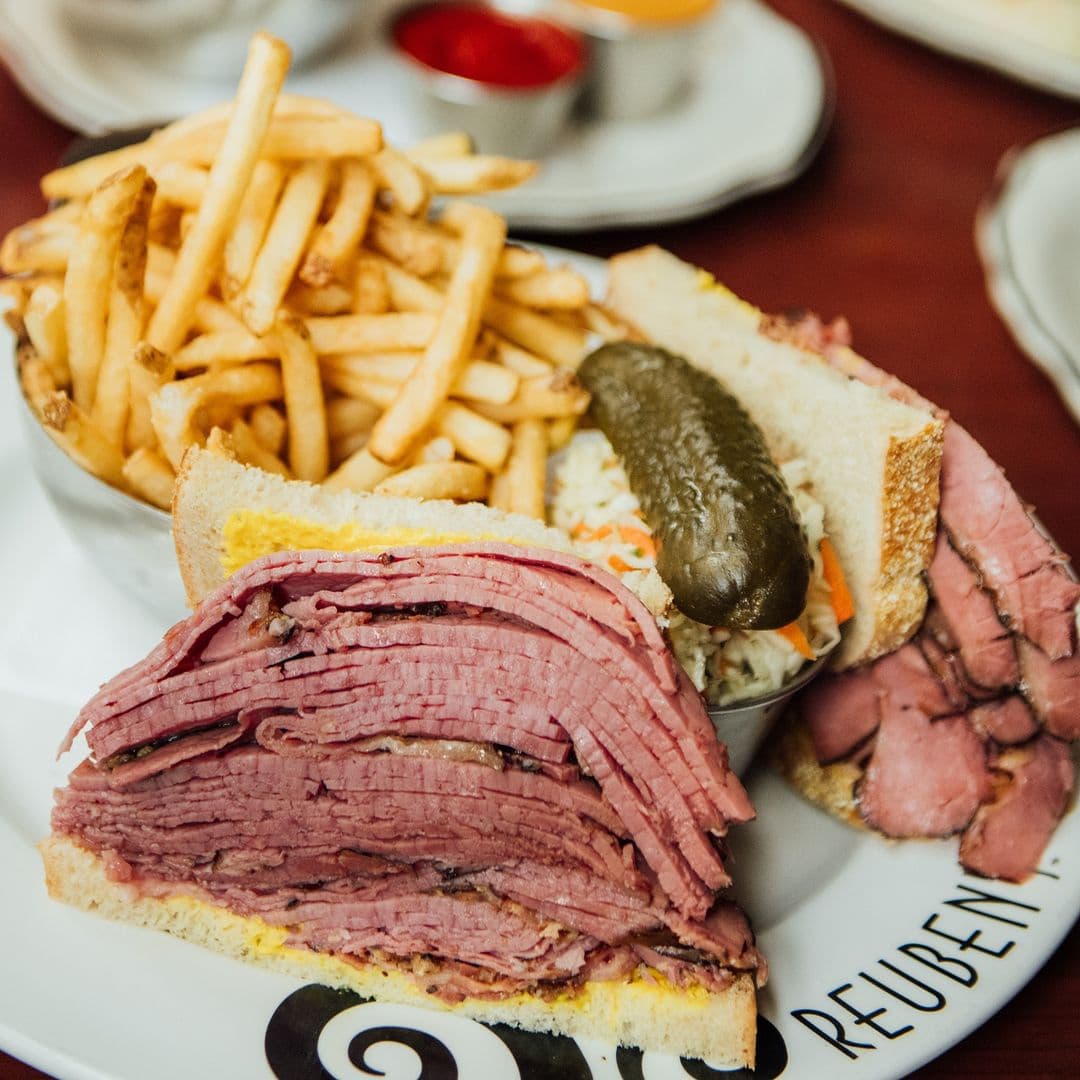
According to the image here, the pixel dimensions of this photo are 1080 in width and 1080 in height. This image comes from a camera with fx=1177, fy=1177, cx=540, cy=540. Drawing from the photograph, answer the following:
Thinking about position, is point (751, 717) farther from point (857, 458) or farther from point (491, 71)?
point (491, 71)

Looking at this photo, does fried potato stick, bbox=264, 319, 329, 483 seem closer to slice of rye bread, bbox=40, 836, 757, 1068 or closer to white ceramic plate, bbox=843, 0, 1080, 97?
slice of rye bread, bbox=40, 836, 757, 1068

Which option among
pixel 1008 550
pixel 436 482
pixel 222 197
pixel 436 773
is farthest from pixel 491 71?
pixel 436 773

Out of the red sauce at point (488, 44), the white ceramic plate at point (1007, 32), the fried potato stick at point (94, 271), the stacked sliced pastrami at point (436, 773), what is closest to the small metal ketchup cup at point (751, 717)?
the stacked sliced pastrami at point (436, 773)

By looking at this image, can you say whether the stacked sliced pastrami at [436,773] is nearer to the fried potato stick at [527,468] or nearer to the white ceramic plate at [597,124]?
the fried potato stick at [527,468]

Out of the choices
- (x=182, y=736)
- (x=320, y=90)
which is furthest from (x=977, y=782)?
(x=320, y=90)

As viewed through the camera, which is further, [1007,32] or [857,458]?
[1007,32]

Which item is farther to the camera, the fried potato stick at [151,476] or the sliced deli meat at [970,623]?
the sliced deli meat at [970,623]
